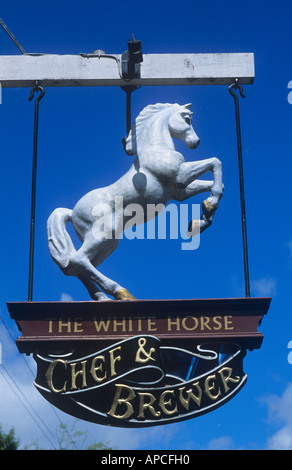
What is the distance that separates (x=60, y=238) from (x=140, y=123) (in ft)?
5.69

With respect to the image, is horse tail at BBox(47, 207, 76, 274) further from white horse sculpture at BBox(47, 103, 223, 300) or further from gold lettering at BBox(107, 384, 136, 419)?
gold lettering at BBox(107, 384, 136, 419)

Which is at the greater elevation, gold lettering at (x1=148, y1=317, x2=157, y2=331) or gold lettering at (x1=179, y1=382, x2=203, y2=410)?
gold lettering at (x1=148, y1=317, x2=157, y2=331)

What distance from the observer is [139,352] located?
11.3 m

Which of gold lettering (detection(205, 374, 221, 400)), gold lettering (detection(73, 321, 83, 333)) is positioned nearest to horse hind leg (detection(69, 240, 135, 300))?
gold lettering (detection(73, 321, 83, 333))

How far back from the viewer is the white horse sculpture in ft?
40.1

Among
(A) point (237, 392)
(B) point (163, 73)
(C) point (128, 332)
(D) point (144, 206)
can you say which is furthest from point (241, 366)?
(B) point (163, 73)

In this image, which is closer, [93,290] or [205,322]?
[205,322]

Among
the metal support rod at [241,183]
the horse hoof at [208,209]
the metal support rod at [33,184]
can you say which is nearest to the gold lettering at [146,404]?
the metal support rod at [241,183]

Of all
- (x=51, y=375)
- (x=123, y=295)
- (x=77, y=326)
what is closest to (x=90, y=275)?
(x=123, y=295)

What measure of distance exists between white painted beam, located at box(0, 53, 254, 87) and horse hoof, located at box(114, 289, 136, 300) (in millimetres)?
2736

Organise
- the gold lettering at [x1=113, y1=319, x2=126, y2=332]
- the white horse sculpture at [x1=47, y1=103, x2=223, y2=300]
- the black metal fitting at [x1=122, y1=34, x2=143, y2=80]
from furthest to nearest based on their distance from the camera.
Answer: the black metal fitting at [x1=122, y1=34, x2=143, y2=80], the white horse sculpture at [x1=47, y1=103, x2=223, y2=300], the gold lettering at [x1=113, y1=319, x2=126, y2=332]

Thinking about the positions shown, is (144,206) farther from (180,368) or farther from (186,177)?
(180,368)

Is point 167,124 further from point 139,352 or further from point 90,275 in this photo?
point 139,352

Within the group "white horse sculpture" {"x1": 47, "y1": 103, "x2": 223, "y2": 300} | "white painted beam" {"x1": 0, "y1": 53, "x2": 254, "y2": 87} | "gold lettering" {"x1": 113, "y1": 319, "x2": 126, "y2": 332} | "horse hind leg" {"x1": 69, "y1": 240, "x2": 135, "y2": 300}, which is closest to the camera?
"gold lettering" {"x1": 113, "y1": 319, "x2": 126, "y2": 332}
